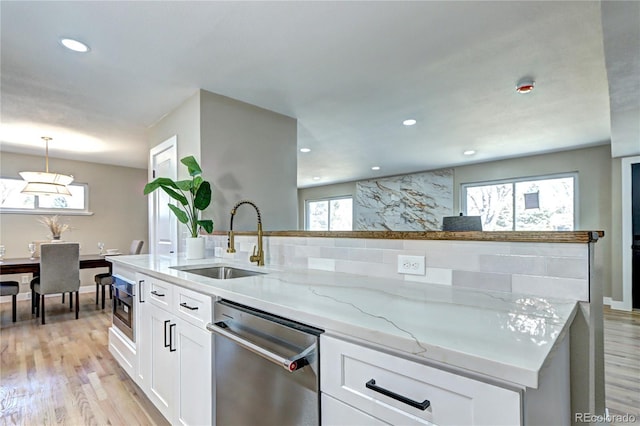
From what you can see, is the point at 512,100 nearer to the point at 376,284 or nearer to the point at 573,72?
the point at 573,72

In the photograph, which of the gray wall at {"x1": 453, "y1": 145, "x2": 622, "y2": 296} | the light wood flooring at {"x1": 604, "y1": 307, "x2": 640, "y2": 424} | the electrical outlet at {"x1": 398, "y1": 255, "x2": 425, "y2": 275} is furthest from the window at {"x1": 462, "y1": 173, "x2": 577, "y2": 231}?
the electrical outlet at {"x1": 398, "y1": 255, "x2": 425, "y2": 275}

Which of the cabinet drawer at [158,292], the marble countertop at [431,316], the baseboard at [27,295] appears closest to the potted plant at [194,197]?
the cabinet drawer at [158,292]

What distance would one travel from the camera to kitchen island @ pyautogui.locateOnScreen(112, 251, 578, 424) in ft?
1.95

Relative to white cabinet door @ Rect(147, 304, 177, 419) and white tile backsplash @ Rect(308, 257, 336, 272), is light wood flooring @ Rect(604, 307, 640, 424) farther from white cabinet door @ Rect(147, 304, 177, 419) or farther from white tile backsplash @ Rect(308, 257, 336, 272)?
white cabinet door @ Rect(147, 304, 177, 419)

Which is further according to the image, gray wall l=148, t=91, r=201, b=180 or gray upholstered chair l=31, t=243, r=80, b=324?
gray upholstered chair l=31, t=243, r=80, b=324

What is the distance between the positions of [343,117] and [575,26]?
7.01 feet

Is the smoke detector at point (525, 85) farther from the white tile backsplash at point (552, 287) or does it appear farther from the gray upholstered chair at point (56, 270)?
the gray upholstered chair at point (56, 270)

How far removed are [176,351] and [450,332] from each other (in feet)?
4.58

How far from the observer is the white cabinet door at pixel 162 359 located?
5.38 feet

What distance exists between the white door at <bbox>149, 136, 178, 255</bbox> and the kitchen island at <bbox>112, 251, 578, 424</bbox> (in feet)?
7.43

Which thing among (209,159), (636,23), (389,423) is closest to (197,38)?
(209,159)

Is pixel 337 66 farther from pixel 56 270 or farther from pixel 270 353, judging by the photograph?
pixel 56 270

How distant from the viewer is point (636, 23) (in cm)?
170

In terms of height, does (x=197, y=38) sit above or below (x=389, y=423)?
above
